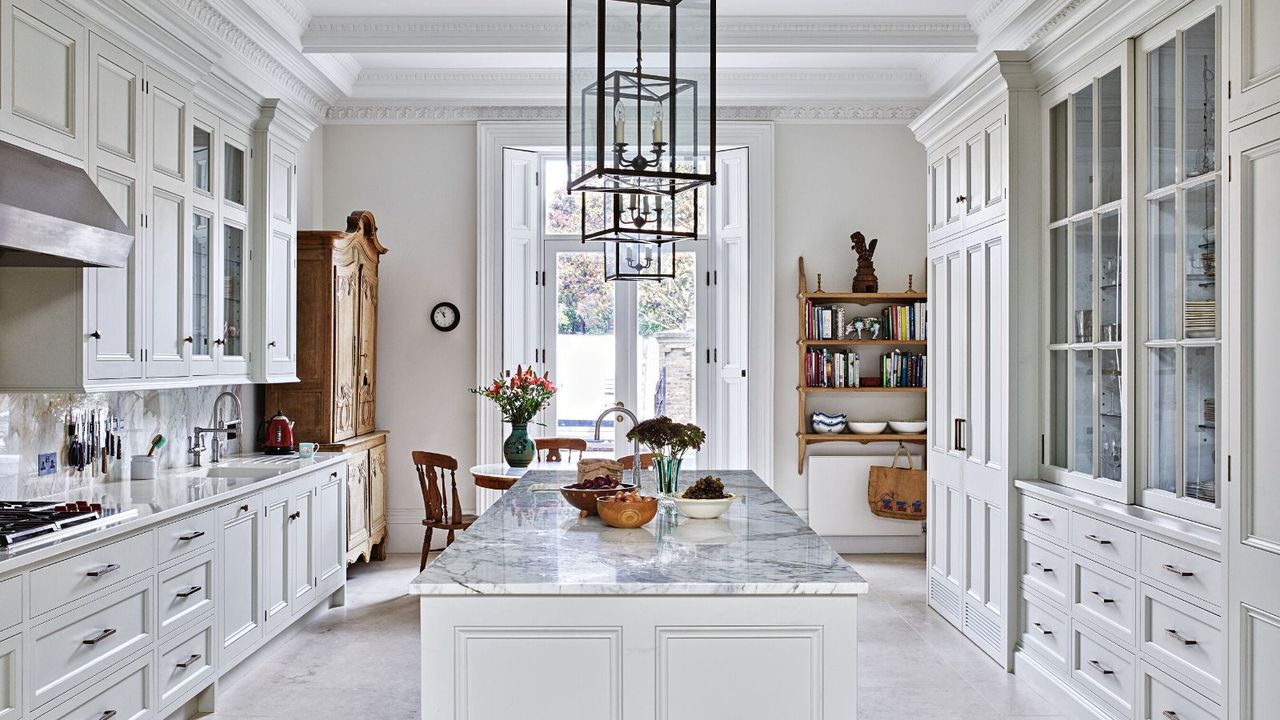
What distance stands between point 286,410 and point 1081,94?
14.7 ft

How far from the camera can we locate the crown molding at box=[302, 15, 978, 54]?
18.1 ft

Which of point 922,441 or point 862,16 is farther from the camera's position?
point 922,441

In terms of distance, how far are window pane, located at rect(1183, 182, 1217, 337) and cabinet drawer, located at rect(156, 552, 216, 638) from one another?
3633 millimetres

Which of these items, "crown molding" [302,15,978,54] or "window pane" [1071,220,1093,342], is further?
"crown molding" [302,15,978,54]

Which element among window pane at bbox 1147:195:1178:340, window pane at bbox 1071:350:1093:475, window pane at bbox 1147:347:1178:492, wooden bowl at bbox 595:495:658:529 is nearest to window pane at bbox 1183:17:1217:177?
window pane at bbox 1147:195:1178:340

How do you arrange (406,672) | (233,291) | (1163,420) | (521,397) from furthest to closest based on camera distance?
(521,397)
(233,291)
(406,672)
(1163,420)

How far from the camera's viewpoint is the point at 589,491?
3.06 m

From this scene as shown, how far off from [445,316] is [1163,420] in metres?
4.76

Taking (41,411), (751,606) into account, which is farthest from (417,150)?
(751,606)

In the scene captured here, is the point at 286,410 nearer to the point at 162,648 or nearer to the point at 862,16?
the point at 162,648

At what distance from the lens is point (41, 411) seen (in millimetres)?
3512

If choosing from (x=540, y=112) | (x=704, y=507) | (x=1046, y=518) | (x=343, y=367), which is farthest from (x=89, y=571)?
(x=540, y=112)

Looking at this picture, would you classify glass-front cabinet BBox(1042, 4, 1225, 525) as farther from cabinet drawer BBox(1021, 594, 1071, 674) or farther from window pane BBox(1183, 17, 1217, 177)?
cabinet drawer BBox(1021, 594, 1071, 674)

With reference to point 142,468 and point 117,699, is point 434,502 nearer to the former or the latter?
point 142,468
